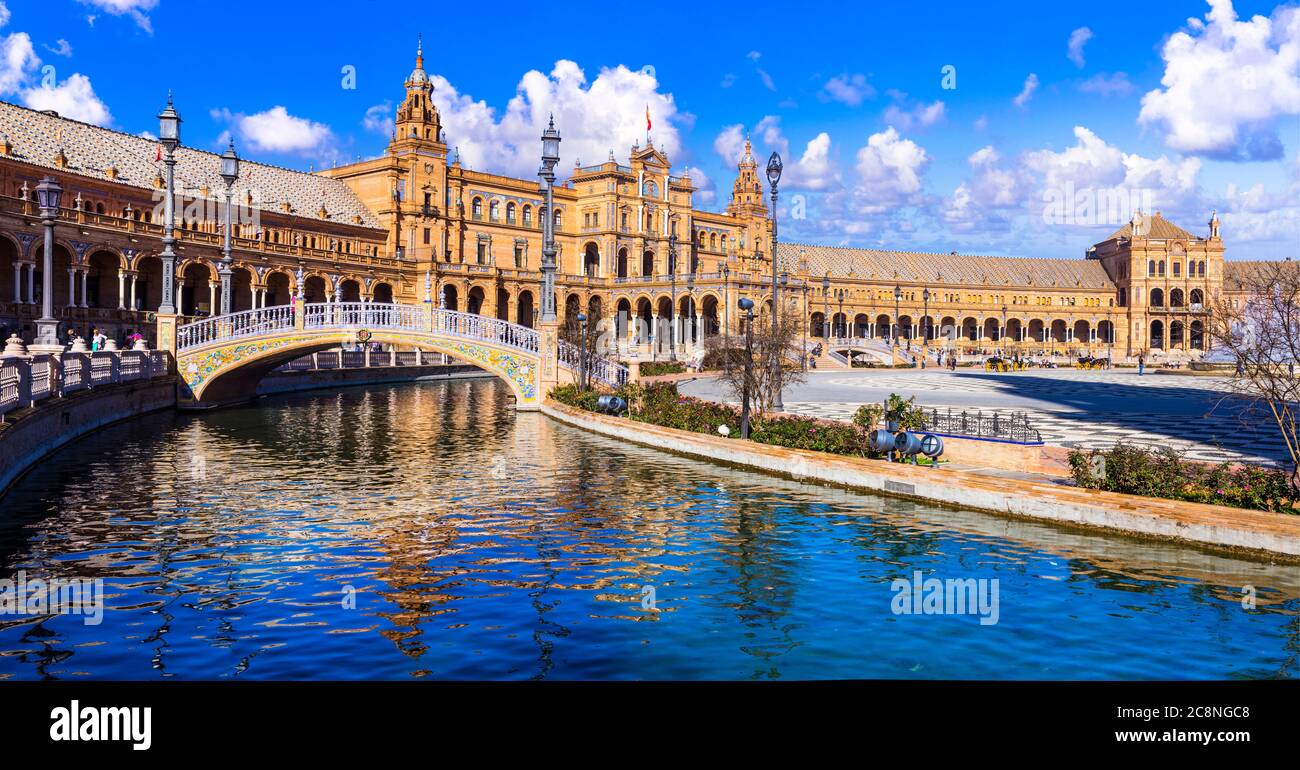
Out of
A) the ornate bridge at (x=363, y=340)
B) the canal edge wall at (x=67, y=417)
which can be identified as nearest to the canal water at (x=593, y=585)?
the canal edge wall at (x=67, y=417)

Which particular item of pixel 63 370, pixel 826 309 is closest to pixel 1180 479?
pixel 63 370

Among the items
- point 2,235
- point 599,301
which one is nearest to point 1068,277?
point 599,301

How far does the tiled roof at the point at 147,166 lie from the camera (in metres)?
58.7

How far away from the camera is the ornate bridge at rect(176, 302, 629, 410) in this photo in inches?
1451

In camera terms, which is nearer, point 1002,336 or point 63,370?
point 63,370

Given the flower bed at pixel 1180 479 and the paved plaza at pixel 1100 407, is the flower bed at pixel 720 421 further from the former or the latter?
the flower bed at pixel 1180 479

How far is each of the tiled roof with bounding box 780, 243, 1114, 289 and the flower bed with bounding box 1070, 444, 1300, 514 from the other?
351 feet

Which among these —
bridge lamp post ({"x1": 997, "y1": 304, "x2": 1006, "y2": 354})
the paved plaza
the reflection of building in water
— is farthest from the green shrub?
bridge lamp post ({"x1": 997, "y1": 304, "x2": 1006, "y2": 354})

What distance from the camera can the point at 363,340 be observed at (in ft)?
118

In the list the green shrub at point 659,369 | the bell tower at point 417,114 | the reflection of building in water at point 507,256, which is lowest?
the green shrub at point 659,369

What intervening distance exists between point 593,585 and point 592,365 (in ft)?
88.4

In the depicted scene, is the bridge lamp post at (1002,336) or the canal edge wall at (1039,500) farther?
the bridge lamp post at (1002,336)

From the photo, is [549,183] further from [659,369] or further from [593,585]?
[659,369]

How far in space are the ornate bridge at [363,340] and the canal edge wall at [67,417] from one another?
4.60ft
